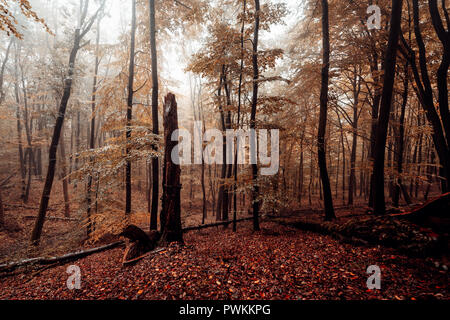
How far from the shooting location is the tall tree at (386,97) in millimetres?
5301

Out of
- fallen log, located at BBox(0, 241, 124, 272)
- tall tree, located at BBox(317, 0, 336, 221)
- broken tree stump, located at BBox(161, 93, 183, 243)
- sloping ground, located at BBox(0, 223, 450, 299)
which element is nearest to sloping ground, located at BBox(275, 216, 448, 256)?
sloping ground, located at BBox(0, 223, 450, 299)

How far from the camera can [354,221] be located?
5.35 m

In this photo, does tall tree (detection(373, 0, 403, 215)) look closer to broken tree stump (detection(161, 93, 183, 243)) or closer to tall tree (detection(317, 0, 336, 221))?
tall tree (detection(317, 0, 336, 221))

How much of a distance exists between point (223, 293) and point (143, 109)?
8.39 metres

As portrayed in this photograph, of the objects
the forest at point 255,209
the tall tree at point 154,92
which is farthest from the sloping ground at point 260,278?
the tall tree at point 154,92

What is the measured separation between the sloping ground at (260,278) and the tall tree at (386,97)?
81.5 inches

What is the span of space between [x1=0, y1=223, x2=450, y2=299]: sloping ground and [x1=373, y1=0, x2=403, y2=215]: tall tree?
2.07 metres

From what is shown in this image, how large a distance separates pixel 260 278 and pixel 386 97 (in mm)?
6701

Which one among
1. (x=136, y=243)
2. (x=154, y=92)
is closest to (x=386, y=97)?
(x=154, y=92)

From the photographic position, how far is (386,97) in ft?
17.9

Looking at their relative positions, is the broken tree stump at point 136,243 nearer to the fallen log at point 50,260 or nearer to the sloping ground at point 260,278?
the sloping ground at point 260,278
